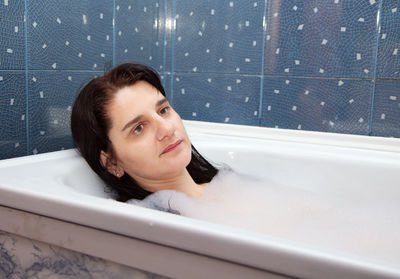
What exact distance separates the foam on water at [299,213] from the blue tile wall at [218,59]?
423 mm

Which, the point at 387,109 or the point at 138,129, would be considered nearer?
the point at 138,129

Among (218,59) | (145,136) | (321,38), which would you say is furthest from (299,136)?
(145,136)

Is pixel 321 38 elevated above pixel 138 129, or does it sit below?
above

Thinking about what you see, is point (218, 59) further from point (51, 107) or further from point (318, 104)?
point (51, 107)

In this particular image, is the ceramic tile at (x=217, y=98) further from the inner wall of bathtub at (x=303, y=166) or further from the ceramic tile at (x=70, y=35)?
the ceramic tile at (x=70, y=35)

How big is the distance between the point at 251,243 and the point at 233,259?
4cm

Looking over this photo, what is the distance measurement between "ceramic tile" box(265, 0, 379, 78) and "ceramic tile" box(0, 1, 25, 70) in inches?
39.2

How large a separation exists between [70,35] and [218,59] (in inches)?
28.0

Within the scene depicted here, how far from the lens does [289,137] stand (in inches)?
65.2

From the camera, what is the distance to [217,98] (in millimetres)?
1875

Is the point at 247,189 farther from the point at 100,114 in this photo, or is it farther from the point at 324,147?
the point at 100,114

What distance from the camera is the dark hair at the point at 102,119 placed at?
3.54 feet

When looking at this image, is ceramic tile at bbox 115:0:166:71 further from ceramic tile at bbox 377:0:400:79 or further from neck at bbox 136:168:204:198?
ceramic tile at bbox 377:0:400:79

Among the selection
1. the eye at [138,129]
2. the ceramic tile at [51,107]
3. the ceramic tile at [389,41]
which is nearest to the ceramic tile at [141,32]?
the ceramic tile at [51,107]
